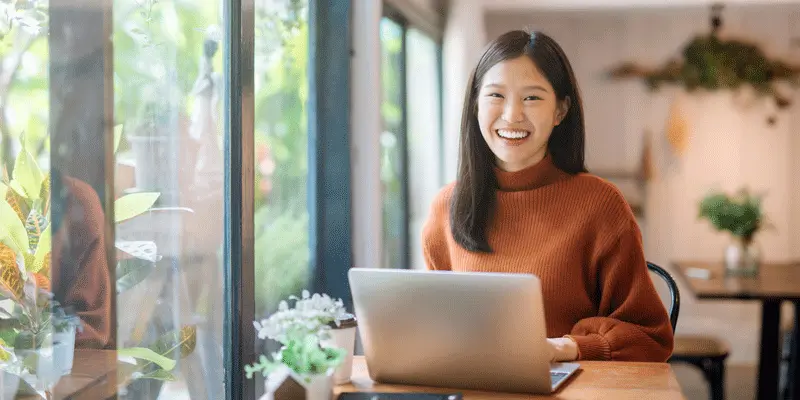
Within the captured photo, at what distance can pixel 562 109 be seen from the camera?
1877mm

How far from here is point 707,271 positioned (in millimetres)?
4445

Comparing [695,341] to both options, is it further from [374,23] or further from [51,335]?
[51,335]

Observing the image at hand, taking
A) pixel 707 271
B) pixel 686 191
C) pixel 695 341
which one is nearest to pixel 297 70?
pixel 695 341

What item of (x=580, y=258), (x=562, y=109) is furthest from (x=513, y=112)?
(x=580, y=258)

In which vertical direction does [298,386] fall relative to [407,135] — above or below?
below

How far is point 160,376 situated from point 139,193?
1.17 ft

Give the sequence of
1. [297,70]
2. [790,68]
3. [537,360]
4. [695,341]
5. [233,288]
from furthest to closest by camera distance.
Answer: [790,68]
[695,341]
[297,70]
[233,288]
[537,360]

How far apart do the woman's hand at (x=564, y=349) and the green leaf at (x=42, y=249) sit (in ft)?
2.81

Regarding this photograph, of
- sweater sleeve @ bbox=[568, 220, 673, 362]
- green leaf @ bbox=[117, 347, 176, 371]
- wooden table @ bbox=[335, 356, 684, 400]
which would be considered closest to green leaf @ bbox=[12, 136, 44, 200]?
green leaf @ bbox=[117, 347, 176, 371]

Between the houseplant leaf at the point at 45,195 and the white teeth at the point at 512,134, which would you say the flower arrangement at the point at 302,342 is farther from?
the white teeth at the point at 512,134

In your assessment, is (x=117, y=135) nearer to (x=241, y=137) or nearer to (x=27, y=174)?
(x=27, y=174)

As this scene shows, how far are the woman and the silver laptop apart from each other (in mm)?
284

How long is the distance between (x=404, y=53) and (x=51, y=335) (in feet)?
9.88

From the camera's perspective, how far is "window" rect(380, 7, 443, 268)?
13.1 ft
